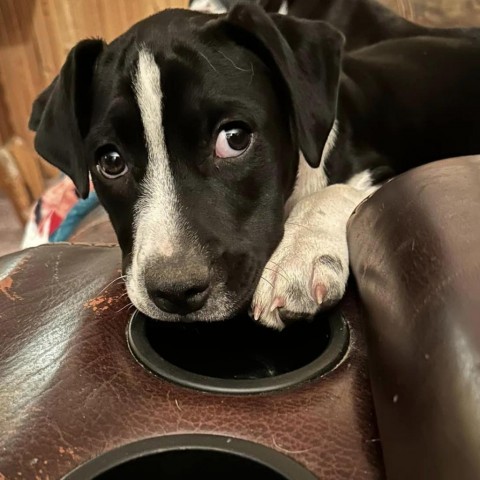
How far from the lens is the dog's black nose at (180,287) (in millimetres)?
1093

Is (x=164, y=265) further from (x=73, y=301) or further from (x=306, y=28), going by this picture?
(x=306, y=28)

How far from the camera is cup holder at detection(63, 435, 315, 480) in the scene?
0.84m

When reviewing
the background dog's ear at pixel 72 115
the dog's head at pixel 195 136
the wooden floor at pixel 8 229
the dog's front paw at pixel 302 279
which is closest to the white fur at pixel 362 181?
the dog's head at pixel 195 136

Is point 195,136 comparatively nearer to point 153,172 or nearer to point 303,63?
point 153,172

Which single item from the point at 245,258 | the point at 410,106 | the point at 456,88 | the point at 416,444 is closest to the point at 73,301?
the point at 245,258

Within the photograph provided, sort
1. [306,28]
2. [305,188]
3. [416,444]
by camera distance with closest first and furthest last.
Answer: [416,444] < [306,28] < [305,188]

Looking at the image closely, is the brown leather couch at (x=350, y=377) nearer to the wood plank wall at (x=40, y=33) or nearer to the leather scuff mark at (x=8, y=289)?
the leather scuff mark at (x=8, y=289)

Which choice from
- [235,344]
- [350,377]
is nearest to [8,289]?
[235,344]

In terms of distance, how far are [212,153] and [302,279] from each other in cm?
26

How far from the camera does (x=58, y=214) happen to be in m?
2.41

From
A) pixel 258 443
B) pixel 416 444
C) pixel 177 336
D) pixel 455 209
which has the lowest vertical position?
pixel 177 336

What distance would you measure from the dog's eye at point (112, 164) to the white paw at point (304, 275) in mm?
308

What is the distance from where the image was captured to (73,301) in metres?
1.20

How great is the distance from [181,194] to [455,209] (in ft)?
1.71
